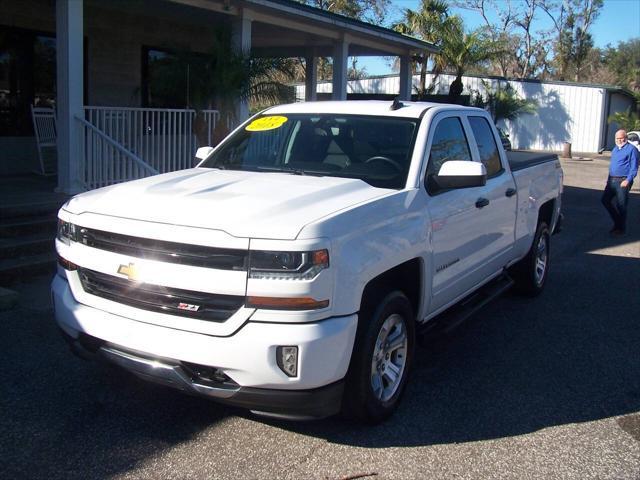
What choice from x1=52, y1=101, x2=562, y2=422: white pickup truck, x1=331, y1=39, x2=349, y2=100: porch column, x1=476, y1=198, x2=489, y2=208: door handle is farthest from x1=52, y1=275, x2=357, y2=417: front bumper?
x1=331, y1=39, x2=349, y2=100: porch column

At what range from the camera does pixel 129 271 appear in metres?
3.73

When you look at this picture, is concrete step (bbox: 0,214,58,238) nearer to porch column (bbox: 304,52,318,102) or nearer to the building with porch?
the building with porch

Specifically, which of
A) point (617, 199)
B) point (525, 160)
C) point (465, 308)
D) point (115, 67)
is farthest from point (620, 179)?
Answer: point (115, 67)

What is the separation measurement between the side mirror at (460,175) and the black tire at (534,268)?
9.13 feet

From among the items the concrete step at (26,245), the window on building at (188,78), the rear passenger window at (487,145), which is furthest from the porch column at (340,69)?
the rear passenger window at (487,145)

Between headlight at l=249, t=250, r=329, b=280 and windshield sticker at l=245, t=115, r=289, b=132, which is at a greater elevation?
windshield sticker at l=245, t=115, r=289, b=132

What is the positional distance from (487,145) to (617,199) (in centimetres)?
672

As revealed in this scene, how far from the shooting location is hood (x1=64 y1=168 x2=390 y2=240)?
11.7 ft

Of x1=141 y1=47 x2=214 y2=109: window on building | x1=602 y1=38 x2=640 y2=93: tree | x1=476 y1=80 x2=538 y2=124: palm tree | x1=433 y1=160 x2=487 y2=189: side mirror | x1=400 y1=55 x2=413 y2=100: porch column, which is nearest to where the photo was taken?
x1=433 y1=160 x2=487 y2=189: side mirror

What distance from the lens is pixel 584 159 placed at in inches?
1257

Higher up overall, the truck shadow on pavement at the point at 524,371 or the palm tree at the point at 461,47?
the palm tree at the point at 461,47

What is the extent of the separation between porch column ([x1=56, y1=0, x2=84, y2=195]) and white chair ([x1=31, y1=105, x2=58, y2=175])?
200 cm

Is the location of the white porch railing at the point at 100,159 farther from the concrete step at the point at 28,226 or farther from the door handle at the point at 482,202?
the door handle at the point at 482,202

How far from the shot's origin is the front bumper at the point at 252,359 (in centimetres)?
341
